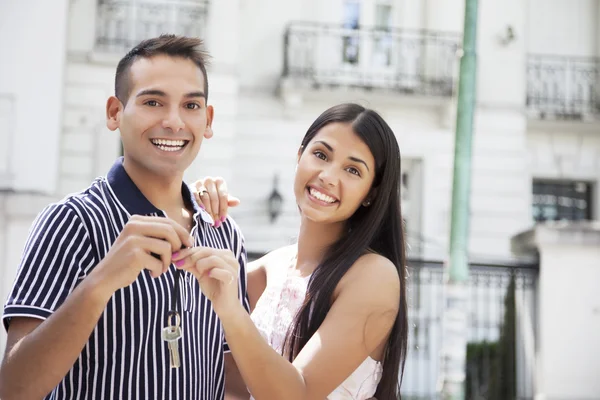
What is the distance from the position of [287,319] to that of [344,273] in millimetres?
247

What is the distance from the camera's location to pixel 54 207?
7.09ft

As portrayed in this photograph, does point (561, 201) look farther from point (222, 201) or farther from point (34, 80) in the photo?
point (222, 201)

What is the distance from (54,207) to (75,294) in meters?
0.29

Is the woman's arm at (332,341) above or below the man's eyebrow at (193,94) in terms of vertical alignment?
below

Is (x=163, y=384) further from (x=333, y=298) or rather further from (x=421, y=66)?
(x=421, y=66)

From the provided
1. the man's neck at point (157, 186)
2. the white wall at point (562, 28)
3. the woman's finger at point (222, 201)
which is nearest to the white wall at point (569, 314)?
the woman's finger at point (222, 201)

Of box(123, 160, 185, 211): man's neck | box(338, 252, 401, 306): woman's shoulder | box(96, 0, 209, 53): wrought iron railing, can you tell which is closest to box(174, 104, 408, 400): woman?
box(338, 252, 401, 306): woman's shoulder

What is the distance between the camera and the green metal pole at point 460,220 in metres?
8.60

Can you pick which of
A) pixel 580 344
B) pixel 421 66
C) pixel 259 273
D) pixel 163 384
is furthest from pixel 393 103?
pixel 163 384

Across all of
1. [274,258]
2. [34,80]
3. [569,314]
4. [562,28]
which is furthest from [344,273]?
[562,28]

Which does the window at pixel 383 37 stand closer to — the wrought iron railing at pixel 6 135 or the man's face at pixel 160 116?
the wrought iron railing at pixel 6 135

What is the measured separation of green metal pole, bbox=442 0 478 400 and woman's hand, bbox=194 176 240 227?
6.08 metres

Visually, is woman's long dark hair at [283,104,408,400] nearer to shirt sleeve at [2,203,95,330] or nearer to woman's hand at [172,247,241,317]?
woman's hand at [172,247,241,317]

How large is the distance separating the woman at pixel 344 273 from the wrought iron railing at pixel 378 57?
12592 millimetres
